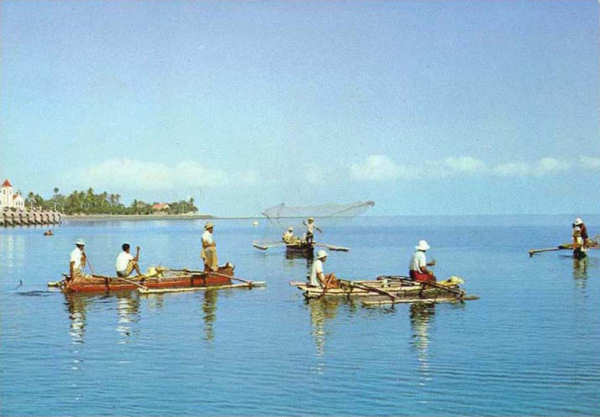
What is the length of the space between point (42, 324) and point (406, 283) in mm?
13136

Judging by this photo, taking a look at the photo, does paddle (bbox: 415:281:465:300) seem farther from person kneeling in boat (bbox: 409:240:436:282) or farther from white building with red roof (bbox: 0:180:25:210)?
white building with red roof (bbox: 0:180:25:210)

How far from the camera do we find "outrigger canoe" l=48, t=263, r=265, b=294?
2858 centimetres

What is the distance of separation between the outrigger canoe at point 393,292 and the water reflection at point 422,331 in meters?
0.49

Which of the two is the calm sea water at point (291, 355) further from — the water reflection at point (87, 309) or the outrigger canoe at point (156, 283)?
the outrigger canoe at point (156, 283)

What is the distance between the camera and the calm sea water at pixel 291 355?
14.1 meters

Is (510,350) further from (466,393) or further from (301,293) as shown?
(301,293)

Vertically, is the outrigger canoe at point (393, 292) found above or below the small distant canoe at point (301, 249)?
below

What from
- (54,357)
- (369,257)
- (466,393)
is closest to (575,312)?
(466,393)

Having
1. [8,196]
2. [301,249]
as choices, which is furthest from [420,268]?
[8,196]

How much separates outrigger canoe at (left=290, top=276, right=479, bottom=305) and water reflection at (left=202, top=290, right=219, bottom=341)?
143 inches

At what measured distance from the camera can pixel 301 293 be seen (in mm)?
30766

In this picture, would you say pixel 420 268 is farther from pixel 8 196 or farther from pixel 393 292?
pixel 8 196

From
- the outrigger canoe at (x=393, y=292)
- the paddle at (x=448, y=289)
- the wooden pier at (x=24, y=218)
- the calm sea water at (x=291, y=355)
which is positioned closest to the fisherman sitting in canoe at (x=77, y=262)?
the calm sea water at (x=291, y=355)

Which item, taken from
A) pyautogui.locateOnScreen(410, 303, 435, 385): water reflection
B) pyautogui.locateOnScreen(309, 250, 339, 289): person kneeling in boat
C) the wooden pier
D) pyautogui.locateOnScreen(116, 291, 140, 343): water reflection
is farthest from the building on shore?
pyautogui.locateOnScreen(410, 303, 435, 385): water reflection
